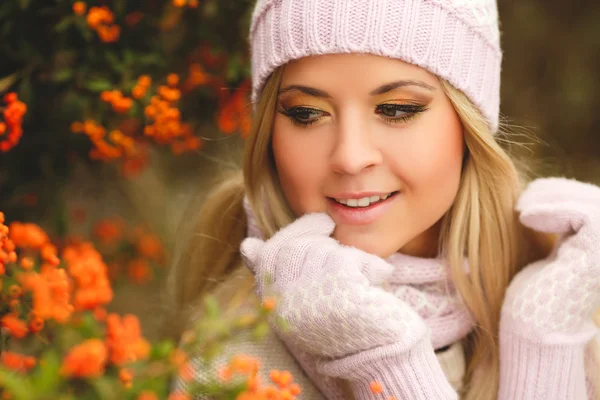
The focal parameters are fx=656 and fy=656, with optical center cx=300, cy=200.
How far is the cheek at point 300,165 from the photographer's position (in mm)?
1680

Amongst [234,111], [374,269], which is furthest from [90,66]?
[374,269]

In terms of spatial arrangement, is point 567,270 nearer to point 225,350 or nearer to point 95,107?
point 225,350

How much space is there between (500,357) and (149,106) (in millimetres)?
1194

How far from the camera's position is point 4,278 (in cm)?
92

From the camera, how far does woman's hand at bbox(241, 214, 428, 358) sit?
4.76 feet

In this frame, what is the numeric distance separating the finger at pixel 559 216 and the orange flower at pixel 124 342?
134 cm

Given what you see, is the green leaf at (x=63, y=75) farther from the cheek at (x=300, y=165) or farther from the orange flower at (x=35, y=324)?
the orange flower at (x=35, y=324)

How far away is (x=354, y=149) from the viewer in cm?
158

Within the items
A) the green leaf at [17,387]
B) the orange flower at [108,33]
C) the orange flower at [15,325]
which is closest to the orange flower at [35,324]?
the orange flower at [15,325]

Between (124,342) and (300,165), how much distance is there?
3.42ft

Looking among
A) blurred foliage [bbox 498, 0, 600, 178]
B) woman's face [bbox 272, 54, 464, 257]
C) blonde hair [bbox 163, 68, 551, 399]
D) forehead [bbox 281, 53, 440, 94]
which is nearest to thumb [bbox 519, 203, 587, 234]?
blonde hair [bbox 163, 68, 551, 399]

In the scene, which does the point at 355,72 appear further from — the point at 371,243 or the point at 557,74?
the point at 557,74

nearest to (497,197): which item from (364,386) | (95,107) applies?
(364,386)

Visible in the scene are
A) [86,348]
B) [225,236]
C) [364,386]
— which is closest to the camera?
[86,348]
